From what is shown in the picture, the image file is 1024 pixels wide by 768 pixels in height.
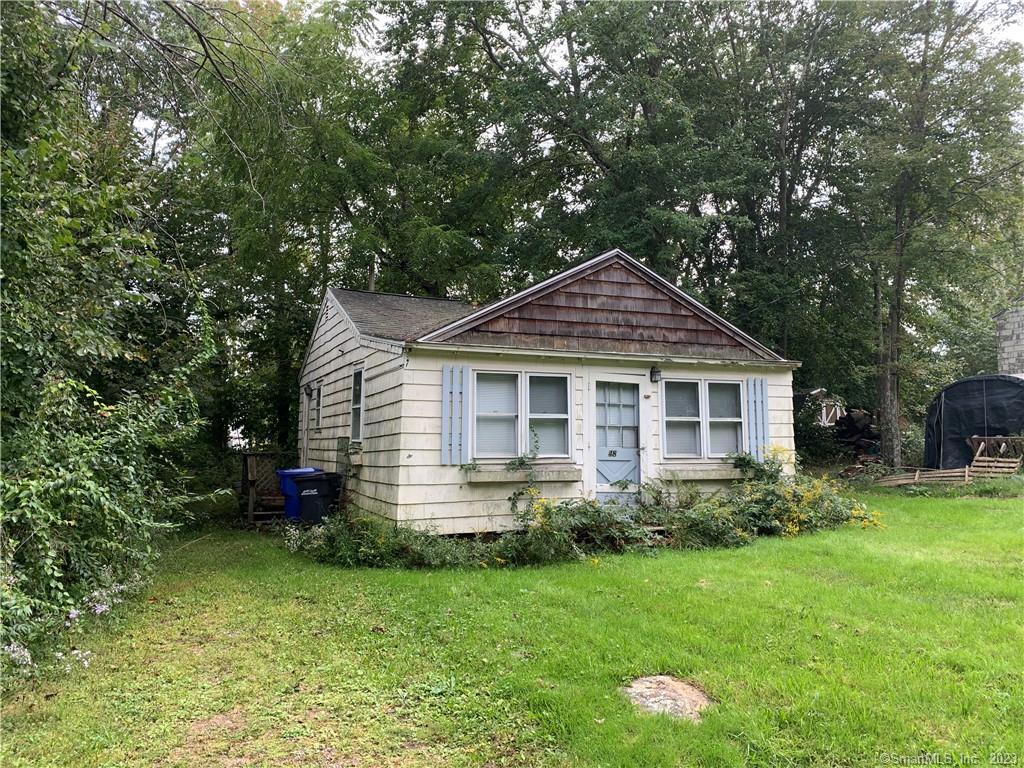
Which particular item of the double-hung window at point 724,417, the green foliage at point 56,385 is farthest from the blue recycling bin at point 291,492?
the double-hung window at point 724,417

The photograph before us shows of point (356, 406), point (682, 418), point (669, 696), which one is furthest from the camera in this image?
point (356, 406)

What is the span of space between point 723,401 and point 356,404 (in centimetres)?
595

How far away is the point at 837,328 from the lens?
1822cm

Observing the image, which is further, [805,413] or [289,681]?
[805,413]

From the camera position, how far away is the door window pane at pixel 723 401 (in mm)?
9719

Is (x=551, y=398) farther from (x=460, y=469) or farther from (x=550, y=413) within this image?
(x=460, y=469)

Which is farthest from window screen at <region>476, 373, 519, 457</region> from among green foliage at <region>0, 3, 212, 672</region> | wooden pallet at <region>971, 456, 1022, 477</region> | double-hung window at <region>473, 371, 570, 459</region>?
wooden pallet at <region>971, 456, 1022, 477</region>

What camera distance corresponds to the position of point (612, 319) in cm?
923

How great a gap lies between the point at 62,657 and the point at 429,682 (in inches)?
96.8

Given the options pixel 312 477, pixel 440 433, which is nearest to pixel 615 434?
pixel 440 433

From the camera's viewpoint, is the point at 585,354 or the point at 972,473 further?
the point at 972,473

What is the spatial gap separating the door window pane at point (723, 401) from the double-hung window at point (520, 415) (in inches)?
101

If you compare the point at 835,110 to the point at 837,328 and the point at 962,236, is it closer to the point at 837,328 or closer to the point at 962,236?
the point at 962,236

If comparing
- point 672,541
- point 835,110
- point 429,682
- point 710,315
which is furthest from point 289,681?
point 835,110
